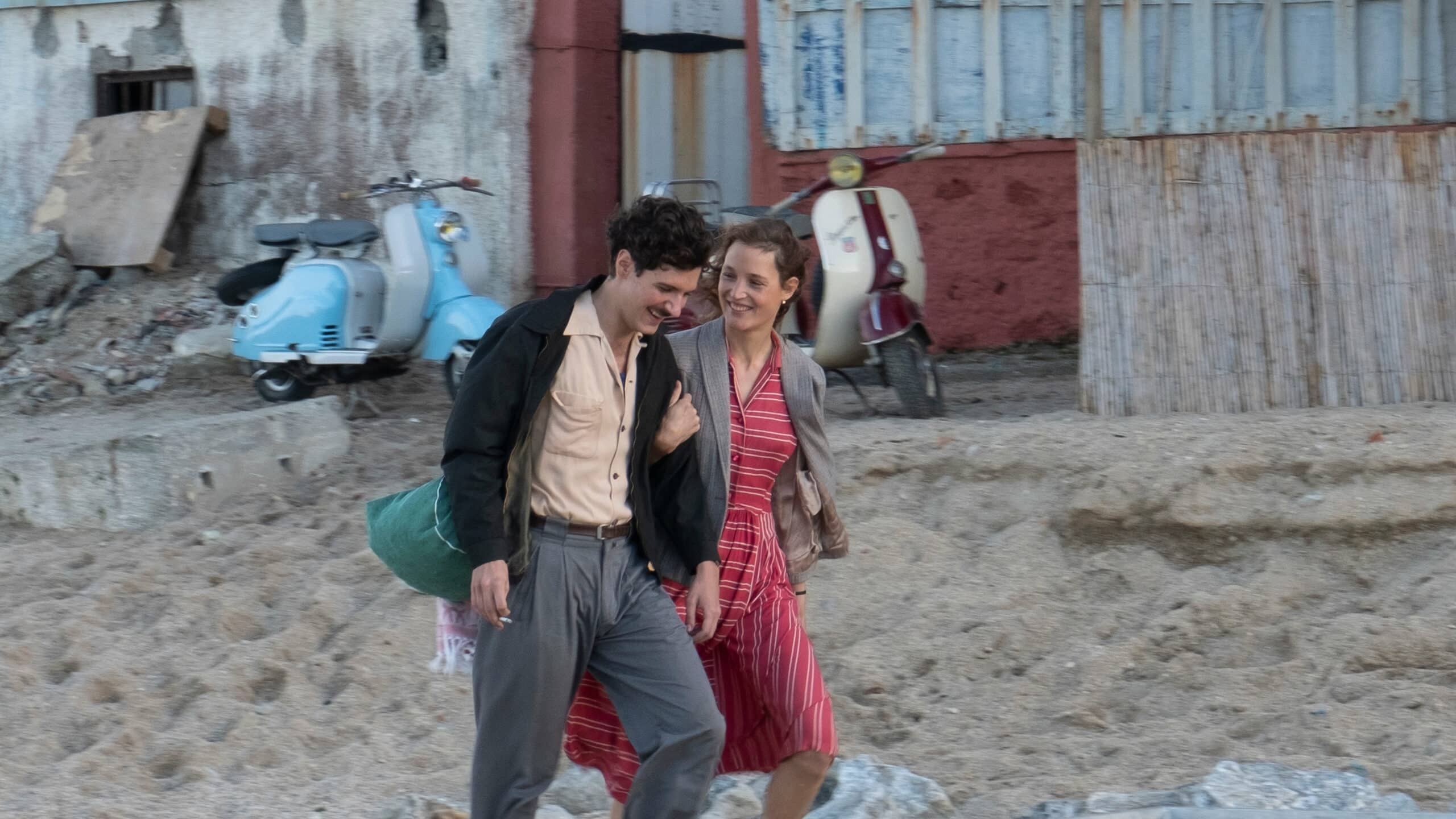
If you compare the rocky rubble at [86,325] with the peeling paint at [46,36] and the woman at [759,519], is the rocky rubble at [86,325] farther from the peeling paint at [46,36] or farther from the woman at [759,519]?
the woman at [759,519]

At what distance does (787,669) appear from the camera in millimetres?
3492

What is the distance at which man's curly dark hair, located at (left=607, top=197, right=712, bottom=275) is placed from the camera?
3.14 metres

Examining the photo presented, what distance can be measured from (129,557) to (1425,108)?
685 cm

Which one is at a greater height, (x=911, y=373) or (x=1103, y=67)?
(x=1103, y=67)

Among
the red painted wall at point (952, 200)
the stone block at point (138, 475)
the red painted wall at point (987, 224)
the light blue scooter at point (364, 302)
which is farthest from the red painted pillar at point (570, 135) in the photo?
the stone block at point (138, 475)

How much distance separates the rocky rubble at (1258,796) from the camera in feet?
12.2

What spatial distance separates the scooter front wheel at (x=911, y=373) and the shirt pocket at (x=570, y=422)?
3.72m

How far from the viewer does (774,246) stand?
3668mm

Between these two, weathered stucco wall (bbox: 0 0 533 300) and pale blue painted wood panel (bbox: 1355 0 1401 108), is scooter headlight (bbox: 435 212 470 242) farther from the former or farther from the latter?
pale blue painted wood panel (bbox: 1355 0 1401 108)

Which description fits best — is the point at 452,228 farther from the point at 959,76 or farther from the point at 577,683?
the point at 577,683

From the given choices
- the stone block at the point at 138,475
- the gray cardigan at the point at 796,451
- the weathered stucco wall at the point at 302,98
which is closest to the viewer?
the gray cardigan at the point at 796,451

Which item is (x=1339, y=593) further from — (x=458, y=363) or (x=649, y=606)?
(x=458, y=363)

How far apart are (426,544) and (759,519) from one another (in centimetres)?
84

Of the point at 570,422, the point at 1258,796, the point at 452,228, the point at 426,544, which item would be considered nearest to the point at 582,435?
the point at 570,422
